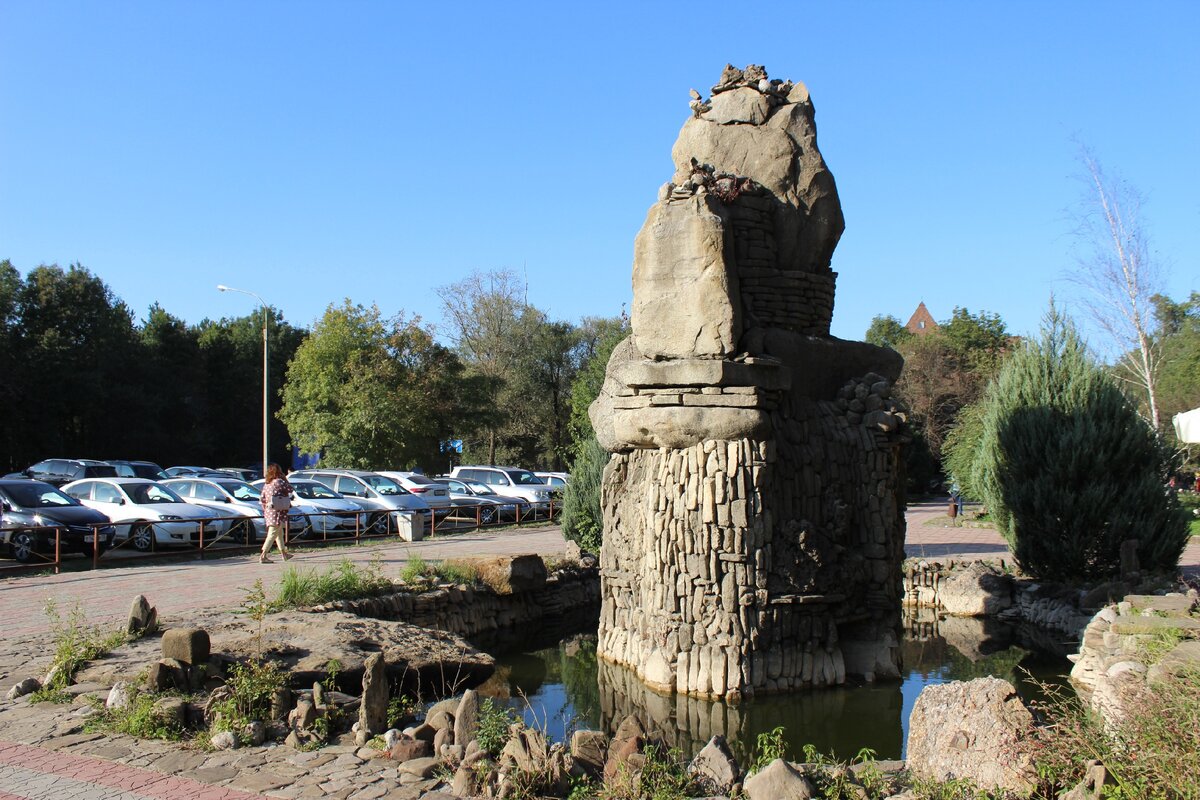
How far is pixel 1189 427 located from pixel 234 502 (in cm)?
1824

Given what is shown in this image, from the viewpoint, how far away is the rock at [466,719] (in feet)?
22.2

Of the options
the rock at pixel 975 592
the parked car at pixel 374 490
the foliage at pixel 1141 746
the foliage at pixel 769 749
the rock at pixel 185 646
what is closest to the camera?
the foliage at pixel 1141 746

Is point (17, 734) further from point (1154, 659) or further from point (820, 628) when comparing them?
point (1154, 659)

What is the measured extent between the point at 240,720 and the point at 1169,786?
5989mm

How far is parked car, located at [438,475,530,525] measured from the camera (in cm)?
2688

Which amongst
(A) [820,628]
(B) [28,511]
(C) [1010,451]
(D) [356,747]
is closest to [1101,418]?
(C) [1010,451]

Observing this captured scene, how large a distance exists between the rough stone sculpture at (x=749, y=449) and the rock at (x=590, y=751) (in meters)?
4.19

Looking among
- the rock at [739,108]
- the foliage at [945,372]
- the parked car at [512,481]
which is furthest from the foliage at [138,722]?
the foliage at [945,372]

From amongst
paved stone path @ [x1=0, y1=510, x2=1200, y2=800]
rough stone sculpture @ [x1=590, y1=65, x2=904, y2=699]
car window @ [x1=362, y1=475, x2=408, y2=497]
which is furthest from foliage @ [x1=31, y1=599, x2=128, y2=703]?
car window @ [x1=362, y1=475, x2=408, y2=497]

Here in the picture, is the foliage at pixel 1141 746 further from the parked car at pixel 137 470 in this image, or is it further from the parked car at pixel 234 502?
the parked car at pixel 137 470

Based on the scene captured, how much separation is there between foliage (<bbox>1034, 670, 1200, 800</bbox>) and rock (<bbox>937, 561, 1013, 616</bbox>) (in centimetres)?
1112

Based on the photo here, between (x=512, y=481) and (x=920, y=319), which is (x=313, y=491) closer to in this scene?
(x=512, y=481)

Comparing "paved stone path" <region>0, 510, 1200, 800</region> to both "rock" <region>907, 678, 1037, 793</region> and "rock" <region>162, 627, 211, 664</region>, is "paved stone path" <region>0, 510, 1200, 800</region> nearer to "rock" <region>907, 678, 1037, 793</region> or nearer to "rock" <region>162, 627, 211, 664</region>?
"rock" <region>162, 627, 211, 664</region>

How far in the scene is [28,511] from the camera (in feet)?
57.6
